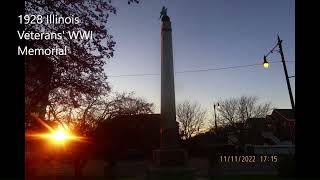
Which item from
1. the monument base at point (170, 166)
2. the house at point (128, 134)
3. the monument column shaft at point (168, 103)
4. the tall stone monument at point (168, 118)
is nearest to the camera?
the monument base at point (170, 166)

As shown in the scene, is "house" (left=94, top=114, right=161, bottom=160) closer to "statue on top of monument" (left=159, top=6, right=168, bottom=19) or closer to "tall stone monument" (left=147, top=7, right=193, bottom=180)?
"tall stone monument" (left=147, top=7, right=193, bottom=180)

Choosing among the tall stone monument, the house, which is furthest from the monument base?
the house

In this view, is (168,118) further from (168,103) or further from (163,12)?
(163,12)

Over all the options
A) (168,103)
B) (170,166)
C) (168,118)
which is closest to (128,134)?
(168,118)

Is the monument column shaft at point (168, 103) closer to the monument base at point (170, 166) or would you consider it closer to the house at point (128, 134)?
the monument base at point (170, 166)

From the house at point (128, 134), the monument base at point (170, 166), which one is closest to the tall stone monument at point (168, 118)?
the monument base at point (170, 166)

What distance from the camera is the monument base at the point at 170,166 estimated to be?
57.0ft

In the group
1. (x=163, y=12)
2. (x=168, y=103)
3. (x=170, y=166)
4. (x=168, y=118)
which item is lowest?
(x=170, y=166)

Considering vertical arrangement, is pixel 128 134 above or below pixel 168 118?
below

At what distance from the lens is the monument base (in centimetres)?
1738

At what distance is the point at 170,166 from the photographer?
61.4 ft

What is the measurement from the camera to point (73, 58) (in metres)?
9.31

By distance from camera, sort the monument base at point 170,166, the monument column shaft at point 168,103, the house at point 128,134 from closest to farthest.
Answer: the monument base at point 170,166
the house at point 128,134
the monument column shaft at point 168,103
